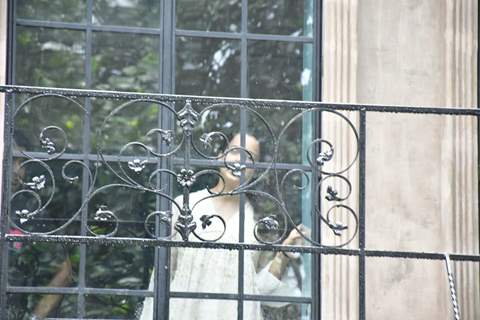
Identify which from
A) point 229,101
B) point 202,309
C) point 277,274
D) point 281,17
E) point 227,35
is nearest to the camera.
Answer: point 229,101

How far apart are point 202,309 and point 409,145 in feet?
5.08

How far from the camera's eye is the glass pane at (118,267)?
777 centimetres

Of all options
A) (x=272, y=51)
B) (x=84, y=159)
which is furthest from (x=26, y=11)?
(x=272, y=51)

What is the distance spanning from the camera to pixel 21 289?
764 centimetres

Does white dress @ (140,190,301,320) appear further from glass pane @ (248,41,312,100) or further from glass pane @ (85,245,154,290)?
glass pane @ (248,41,312,100)

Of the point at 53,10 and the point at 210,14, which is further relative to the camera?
the point at 210,14

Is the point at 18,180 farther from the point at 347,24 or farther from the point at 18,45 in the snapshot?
the point at 347,24

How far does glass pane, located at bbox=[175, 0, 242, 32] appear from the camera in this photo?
8.10m

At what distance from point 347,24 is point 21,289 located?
245cm

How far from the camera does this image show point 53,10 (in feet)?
26.3

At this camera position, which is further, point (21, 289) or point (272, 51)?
point (272, 51)

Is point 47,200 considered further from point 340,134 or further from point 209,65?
point 340,134

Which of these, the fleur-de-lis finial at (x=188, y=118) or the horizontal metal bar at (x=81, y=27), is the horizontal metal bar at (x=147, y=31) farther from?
the fleur-de-lis finial at (x=188, y=118)

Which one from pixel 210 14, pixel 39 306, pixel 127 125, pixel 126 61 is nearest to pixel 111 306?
pixel 39 306
